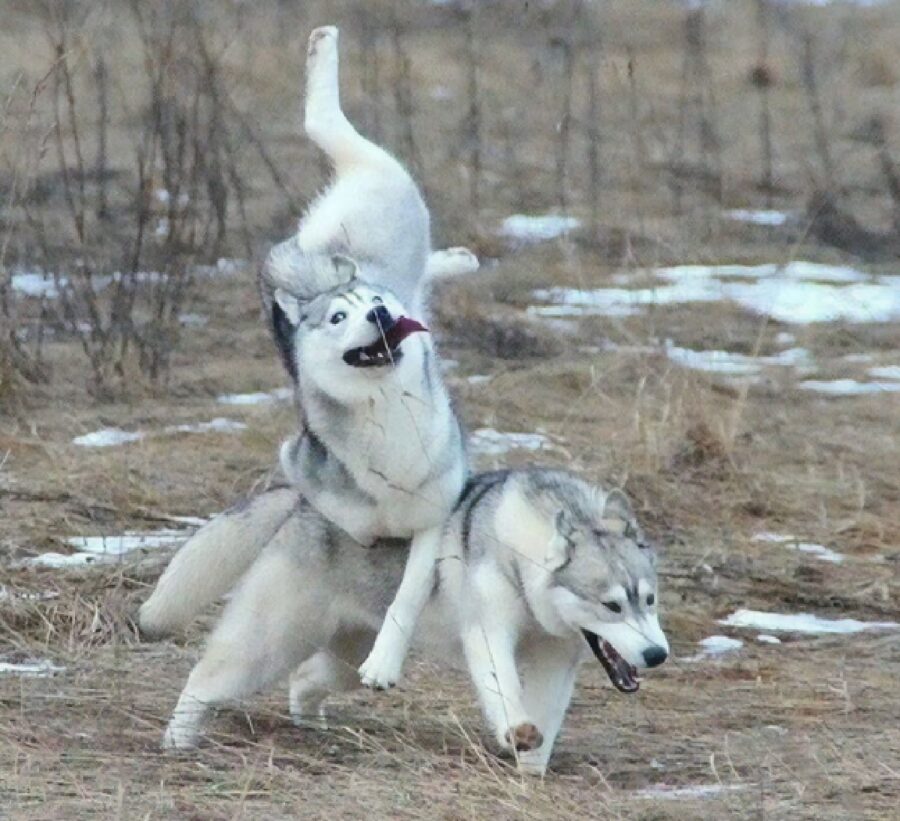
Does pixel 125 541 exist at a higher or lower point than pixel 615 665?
lower

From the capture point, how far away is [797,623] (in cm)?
670

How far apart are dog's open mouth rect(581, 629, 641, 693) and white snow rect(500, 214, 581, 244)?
820cm

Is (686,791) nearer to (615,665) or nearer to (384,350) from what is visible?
(615,665)

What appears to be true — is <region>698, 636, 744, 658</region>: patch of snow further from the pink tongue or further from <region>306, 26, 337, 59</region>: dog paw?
<region>306, 26, 337, 59</region>: dog paw

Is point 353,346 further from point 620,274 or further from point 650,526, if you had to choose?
point 620,274

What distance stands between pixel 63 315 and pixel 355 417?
5110mm

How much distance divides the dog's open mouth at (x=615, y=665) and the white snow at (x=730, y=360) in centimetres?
478

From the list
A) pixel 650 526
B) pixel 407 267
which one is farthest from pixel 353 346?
pixel 650 526

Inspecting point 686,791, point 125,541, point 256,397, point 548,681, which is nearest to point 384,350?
point 548,681

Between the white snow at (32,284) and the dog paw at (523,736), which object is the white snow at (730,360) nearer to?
the white snow at (32,284)

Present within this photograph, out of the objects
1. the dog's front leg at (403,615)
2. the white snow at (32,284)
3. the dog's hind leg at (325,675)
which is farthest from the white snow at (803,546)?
the white snow at (32,284)

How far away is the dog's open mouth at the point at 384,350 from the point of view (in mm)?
5051

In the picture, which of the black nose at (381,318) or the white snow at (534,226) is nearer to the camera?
the black nose at (381,318)

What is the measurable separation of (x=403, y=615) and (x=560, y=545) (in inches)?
17.9
